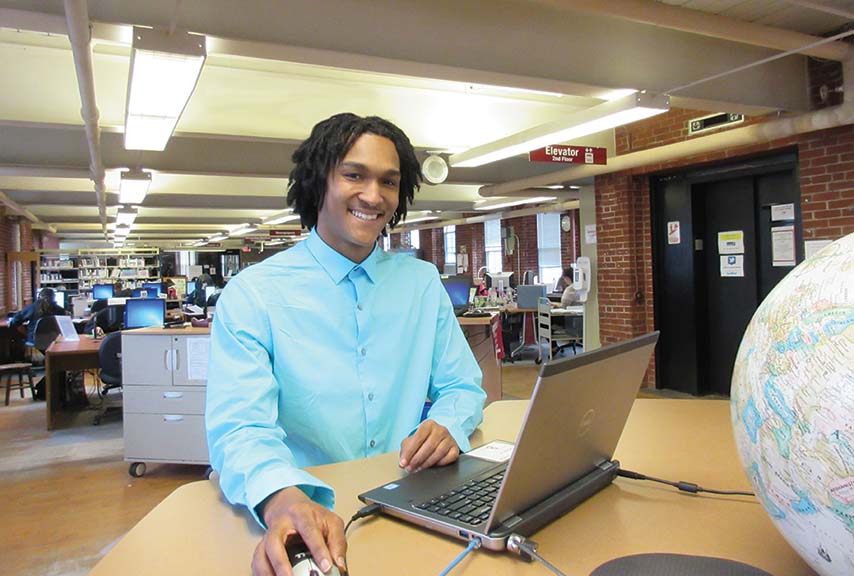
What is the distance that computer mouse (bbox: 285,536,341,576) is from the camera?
718 millimetres

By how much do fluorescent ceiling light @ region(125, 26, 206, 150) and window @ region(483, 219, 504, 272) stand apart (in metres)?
11.3

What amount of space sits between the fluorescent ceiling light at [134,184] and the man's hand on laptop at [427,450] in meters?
5.85

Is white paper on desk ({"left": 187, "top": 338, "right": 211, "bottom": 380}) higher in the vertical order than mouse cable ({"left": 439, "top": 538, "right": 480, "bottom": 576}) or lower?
lower

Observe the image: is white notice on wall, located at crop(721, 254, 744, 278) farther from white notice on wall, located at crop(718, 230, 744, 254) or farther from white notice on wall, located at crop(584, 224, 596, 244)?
white notice on wall, located at crop(584, 224, 596, 244)

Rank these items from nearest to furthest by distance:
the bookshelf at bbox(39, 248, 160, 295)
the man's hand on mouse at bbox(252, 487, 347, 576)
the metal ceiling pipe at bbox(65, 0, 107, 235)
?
the man's hand on mouse at bbox(252, 487, 347, 576) < the metal ceiling pipe at bbox(65, 0, 107, 235) < the bookshelf at bbox(39, 248, 160, 295)

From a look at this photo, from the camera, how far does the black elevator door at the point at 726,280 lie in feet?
19.9

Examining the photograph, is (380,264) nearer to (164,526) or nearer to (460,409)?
(460,409)

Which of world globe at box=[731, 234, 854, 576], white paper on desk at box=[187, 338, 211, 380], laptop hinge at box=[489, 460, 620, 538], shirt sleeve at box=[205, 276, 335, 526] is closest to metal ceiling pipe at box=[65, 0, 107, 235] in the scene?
white paper on desk at box=[187, 338, 211, 380]

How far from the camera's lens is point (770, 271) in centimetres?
586

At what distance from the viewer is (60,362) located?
6.37 m

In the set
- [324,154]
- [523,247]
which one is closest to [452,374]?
[324,154]

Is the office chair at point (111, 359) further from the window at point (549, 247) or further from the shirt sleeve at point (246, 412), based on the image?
the window at point (549, 247)

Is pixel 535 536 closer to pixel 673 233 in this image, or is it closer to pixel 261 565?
pixel 261 565

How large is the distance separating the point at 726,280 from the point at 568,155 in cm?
224
